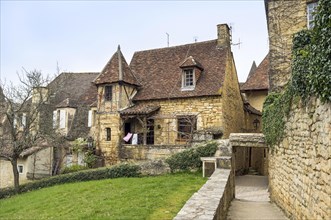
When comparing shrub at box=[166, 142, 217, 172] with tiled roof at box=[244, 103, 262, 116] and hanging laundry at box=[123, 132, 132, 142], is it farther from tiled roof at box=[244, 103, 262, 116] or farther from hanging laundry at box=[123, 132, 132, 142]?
tiled roof at box=[244, 103, 262, 116]

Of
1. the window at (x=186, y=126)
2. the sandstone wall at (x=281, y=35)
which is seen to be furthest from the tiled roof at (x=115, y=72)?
the sandstone wall at (x=281, y=35)

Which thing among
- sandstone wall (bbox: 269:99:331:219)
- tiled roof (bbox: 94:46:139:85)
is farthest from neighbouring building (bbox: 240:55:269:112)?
sandstone wall (bbox: 269:99:331:219)

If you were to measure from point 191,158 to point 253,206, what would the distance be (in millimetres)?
4496

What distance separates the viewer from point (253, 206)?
10.8m

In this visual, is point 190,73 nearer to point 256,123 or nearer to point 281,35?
point 281,35

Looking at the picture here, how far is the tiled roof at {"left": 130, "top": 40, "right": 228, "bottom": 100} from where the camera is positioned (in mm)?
20594

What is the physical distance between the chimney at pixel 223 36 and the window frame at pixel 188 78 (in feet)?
10.7

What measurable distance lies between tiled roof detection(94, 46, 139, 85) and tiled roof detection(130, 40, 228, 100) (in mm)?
1218

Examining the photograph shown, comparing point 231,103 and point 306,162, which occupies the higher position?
point 231,103

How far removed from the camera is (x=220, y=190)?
747cm

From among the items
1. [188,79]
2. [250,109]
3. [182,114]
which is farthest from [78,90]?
[250,109]

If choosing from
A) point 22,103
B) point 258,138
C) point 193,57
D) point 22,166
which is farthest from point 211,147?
point 22,166

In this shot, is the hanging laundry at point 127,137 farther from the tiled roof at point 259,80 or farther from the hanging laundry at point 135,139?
the tiled roof at point 259,80

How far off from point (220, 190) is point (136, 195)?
360 cm
